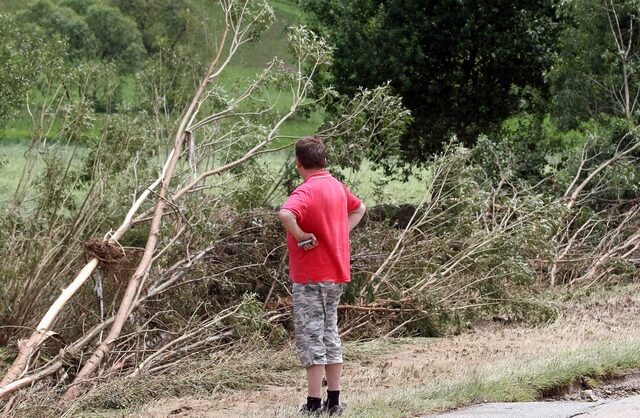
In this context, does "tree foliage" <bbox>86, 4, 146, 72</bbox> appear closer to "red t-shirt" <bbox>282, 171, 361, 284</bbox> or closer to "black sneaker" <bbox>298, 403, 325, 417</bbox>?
"red t-shirt" <bbox>282, 171, 361, 284</bbox>

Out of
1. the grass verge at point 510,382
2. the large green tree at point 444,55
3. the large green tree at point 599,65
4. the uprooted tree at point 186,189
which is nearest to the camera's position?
the grass verge at point 510,382

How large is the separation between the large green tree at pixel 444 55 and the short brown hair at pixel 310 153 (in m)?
14.6

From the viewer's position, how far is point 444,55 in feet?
76.4

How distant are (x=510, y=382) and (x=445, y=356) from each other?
192 cm

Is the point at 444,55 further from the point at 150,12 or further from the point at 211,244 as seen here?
the point at 150,12

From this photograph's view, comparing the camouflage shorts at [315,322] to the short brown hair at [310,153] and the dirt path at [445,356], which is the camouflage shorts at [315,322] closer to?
the dirt path at [445,356]

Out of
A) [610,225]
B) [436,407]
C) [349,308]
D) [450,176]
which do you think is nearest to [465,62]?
[610,225]

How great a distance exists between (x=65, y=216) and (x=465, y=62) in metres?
13.9

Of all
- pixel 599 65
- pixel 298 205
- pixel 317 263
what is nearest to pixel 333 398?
pixel 317 263

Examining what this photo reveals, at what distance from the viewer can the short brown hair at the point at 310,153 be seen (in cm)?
762

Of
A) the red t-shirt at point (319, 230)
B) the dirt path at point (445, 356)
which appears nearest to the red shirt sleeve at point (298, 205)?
the red t-shirt at point (319, 230)

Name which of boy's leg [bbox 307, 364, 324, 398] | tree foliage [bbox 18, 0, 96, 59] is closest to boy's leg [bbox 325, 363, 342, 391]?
boy's leg [bbox 307, 364, 324, 398]

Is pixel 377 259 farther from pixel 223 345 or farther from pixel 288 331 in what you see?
pixel 223 345

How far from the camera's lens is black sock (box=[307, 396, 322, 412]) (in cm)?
745
